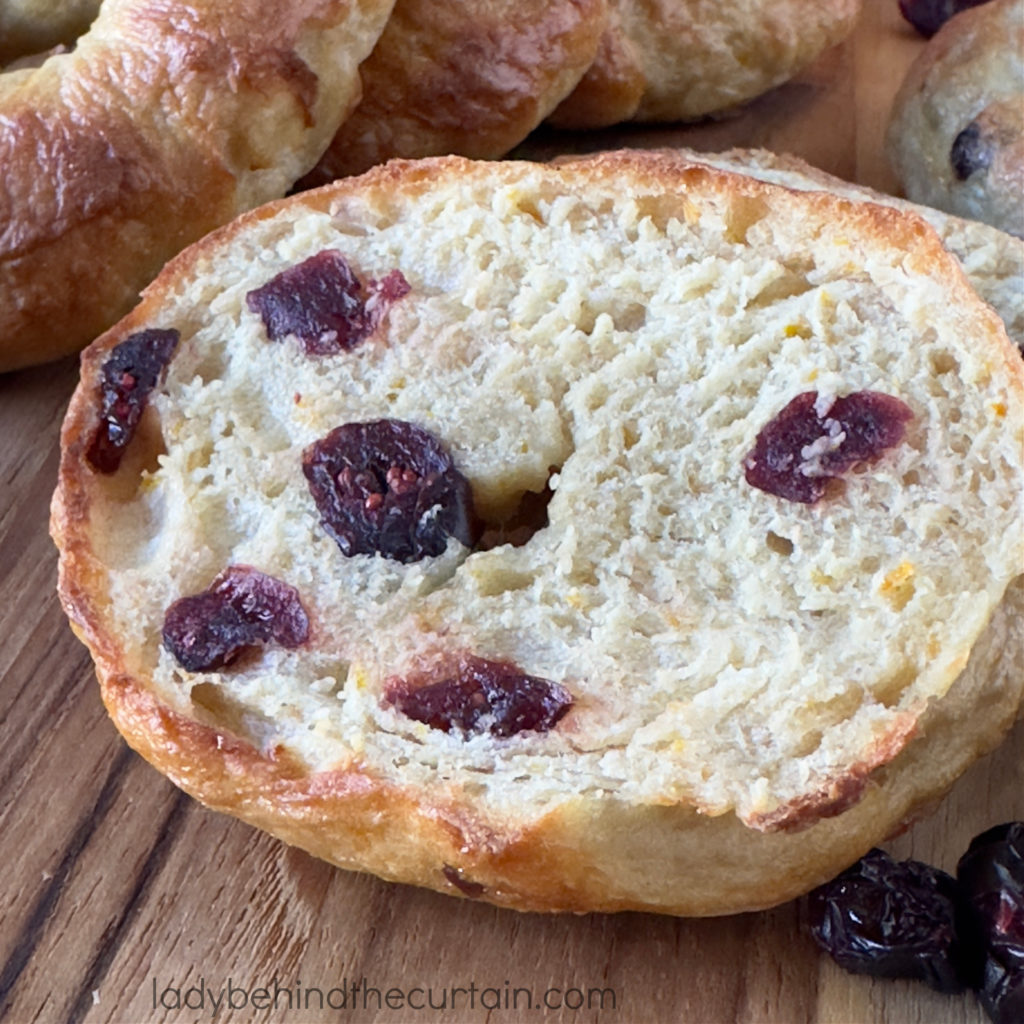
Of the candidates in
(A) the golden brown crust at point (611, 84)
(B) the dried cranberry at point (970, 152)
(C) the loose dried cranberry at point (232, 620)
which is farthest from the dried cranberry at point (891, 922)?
(A) the golden brown crust at point (611, 84)

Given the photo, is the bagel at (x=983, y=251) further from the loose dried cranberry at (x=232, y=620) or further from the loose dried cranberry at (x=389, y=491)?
the loose dried cranberry at (x=232, y=620)

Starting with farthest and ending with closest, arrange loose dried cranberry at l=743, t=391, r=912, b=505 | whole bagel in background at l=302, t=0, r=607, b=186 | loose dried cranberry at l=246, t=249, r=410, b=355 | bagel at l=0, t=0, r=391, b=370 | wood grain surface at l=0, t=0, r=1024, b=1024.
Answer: whole bagel in background at l=302, t=0, r=607, b=186
bagel at l=0, t=0, r=391, b=370
loose dried cranberry at l=246, t=249, r=410, b=355
loose dried cranberry at l=743, t=391, r=912, b=505
wood grain surface at l=0, t=0, r=1024, b=1024

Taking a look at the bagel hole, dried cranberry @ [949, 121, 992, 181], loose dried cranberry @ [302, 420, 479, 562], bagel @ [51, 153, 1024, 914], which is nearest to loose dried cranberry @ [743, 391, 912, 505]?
bagel @ [51, 153, 1024, 914]

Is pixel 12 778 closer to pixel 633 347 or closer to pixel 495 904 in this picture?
pixel 495 904

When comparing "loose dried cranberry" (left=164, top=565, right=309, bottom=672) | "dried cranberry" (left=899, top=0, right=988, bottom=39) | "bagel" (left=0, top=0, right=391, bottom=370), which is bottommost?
"dried cranberry" (left=899, top=0, right=988, bottom=39)

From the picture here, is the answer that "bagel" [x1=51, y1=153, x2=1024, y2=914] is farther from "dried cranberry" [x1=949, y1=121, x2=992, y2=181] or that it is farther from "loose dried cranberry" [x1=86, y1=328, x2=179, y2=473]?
"dried cranberry" [x1=949, y1=121, x2=992, y2=181]
